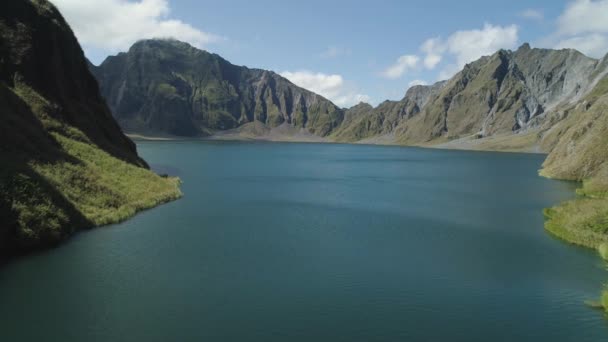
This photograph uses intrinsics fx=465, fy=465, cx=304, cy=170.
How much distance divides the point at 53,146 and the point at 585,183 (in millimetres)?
92883

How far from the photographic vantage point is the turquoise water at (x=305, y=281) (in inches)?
1111

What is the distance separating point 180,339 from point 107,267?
602 inches

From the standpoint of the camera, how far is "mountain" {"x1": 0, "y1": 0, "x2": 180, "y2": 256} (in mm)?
42875

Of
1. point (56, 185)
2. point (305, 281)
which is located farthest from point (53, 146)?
point (305, 281)

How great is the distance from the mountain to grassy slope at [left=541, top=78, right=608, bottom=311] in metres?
47.2

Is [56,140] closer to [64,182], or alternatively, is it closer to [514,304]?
[64,182]

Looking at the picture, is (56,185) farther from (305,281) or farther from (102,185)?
(305,281)

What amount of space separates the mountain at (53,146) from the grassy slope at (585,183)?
47.2 metres

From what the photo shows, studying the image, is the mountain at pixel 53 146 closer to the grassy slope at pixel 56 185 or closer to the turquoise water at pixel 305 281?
the grassy slope at pixel 56 185

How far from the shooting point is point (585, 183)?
9038cm

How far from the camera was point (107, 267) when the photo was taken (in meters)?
38.4

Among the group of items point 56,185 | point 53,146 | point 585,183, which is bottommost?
point 56,185

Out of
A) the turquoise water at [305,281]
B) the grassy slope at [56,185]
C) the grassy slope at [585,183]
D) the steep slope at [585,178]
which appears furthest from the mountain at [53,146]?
the steep slope at [585,178]

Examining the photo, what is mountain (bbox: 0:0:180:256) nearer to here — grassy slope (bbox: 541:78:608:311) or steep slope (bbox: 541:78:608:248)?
grassy slope (bbox: 541:78:608:311)
